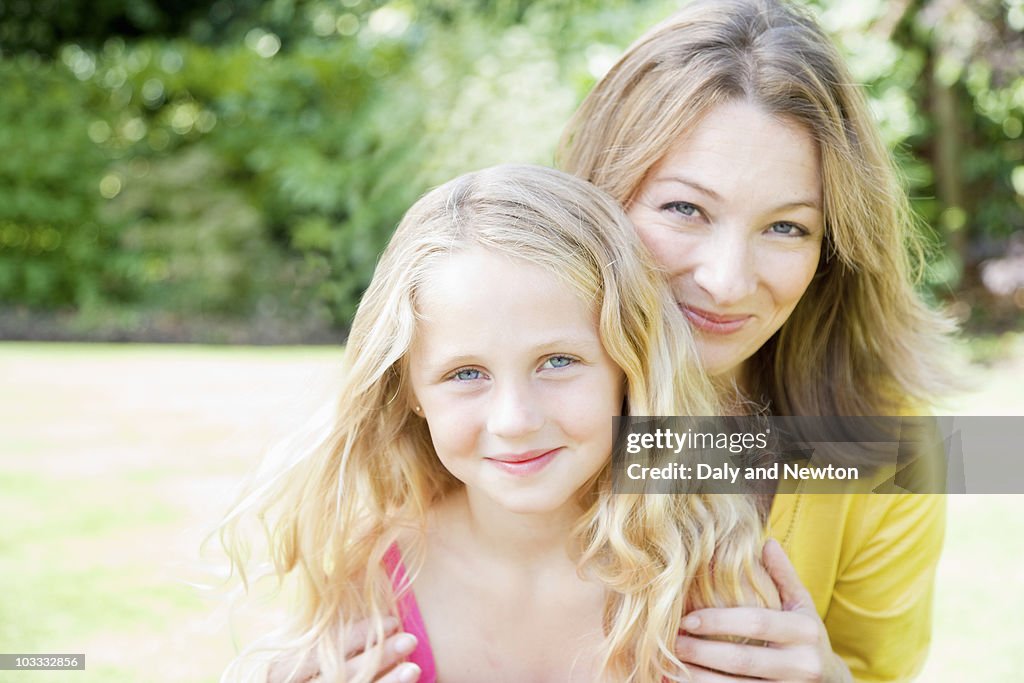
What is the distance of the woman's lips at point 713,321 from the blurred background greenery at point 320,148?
18.2ft

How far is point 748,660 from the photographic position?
203cm

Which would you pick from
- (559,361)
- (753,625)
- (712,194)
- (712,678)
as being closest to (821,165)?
(712,194)

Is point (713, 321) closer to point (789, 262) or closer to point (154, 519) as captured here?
point (789, 262)

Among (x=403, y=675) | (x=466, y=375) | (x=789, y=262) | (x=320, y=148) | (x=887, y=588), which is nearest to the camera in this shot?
(x=466, y=375)

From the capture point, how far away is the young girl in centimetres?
194

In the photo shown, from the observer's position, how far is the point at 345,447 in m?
2.25

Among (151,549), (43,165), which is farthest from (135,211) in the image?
(151,549)

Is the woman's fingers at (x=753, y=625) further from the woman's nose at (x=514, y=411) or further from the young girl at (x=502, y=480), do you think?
the woman's nose at (x=514, y=411)

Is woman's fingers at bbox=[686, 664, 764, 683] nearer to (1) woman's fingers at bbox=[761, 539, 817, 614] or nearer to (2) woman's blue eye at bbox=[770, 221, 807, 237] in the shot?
(1) woman's fingers at bbox=[761, 539, 817, 614]

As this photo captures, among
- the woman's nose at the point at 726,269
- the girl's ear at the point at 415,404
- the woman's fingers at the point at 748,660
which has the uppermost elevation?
the woman's nose at the point at 726,269

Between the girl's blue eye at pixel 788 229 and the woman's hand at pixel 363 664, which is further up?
the girl's blue eye at pixel 788 229

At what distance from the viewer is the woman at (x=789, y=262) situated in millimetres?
2178

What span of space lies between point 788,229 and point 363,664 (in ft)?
4.25

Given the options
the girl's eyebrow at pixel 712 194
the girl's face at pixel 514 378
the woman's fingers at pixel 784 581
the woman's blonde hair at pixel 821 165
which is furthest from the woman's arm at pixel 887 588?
the girl's face at pixel 514 378
